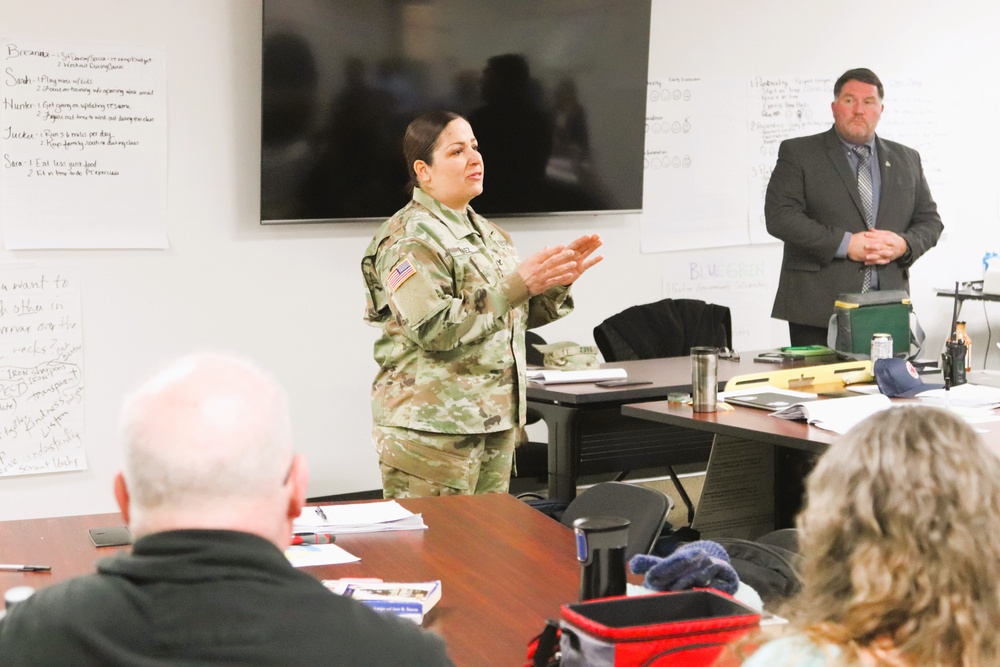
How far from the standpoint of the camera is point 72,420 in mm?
4895

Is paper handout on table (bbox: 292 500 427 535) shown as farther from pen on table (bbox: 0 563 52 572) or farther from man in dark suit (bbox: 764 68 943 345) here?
man in dark suit (bbox: 764 68 943 345)

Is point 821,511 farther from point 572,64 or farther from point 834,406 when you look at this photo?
point 572,64

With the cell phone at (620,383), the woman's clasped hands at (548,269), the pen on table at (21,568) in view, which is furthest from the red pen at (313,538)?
the cell phone at (620,383)

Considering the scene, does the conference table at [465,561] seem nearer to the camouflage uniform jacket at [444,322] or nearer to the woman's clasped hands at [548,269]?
the camouflage uniform jacket at [444,322]

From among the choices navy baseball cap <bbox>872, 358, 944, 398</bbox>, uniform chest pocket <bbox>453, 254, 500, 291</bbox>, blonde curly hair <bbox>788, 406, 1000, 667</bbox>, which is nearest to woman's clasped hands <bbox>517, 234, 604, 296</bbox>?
uniform chest pocket <bbox>453, 254, 500, 291</bbox>

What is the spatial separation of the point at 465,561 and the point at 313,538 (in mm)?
316

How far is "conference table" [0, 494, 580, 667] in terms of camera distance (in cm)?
193

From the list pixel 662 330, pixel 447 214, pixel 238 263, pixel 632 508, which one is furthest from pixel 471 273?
pixel 238 263

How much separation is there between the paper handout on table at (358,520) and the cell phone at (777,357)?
235 cm

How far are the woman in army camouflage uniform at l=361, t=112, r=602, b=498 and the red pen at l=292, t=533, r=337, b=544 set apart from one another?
2.98 feet

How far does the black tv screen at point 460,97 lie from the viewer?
17.0 feet

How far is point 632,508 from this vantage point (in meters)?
2.52

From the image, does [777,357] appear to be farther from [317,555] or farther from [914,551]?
[914,551]

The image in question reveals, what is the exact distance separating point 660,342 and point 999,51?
12.8 feet
